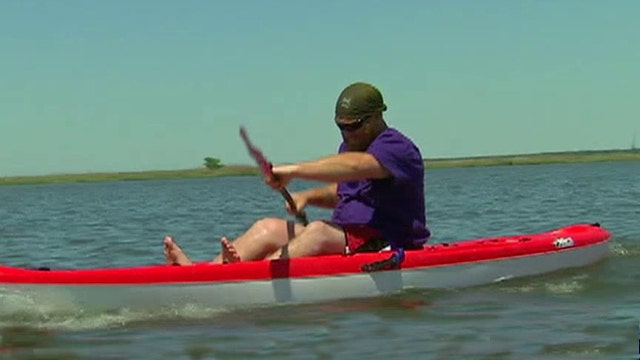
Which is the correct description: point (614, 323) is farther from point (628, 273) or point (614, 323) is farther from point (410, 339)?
point (628, 273)

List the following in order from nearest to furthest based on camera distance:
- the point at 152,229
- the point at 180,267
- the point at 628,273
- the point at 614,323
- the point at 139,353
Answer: the point at 139,353 < the point at 614,323 < the point at 180,267 < the point at 628,273 < the point at 152,229

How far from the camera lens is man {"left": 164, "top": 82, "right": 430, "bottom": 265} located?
872 centimetres

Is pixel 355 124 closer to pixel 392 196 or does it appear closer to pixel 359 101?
pixel 359 101

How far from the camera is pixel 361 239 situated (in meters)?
9.10

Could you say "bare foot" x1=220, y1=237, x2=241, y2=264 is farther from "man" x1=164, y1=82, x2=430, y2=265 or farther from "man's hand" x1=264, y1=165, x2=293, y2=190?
"man's hand" x1=264, y1=165, x2=293, y2=190

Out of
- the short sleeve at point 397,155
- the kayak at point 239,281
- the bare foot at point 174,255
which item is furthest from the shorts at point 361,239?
the bare foot at point 174,255

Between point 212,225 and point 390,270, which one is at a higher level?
point 390,270

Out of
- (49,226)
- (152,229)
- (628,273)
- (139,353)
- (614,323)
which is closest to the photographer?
(139,353)

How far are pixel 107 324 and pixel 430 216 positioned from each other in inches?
788

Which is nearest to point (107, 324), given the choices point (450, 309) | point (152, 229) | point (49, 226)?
point (450, 309)

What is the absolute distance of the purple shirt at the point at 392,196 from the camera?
8672 mm

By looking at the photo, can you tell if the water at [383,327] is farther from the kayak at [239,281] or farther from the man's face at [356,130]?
the man's face at [356,130]

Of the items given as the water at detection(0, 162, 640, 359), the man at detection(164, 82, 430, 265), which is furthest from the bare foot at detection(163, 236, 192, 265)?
the water at detection(0, 162, 640, 359)

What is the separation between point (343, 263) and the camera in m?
8.85
